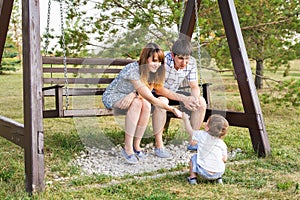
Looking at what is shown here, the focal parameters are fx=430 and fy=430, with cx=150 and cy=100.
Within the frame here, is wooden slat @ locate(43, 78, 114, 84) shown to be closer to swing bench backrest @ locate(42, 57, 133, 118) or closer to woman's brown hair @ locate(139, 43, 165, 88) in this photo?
swing bench backrest @ locate(42, 57, 133, 118)

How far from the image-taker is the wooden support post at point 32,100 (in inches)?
107

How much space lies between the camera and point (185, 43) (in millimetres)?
3646

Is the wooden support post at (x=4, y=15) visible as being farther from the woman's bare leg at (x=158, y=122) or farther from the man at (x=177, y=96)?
the woman's bare leg at (x=158, y=122)

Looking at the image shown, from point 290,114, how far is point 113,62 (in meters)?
3.29

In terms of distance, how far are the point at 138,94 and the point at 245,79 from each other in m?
0.94

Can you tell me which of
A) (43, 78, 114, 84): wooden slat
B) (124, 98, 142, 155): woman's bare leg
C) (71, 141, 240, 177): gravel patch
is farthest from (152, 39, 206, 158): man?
(43, 78, 114, 84): wooden slat

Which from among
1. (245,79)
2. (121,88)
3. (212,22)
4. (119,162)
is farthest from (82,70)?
(212,22)

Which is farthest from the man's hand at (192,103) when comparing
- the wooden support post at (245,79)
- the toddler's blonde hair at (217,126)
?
the toddler's blonde hair at (217,126)

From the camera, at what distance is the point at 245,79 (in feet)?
12.2

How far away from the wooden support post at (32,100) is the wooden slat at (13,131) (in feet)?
0.39

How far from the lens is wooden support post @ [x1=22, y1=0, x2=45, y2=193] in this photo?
8.91 ft

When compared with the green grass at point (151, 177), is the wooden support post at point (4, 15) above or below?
above

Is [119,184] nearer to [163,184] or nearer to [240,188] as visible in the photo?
[163,184]

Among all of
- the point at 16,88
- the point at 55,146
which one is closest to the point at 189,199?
the point at 55,146
